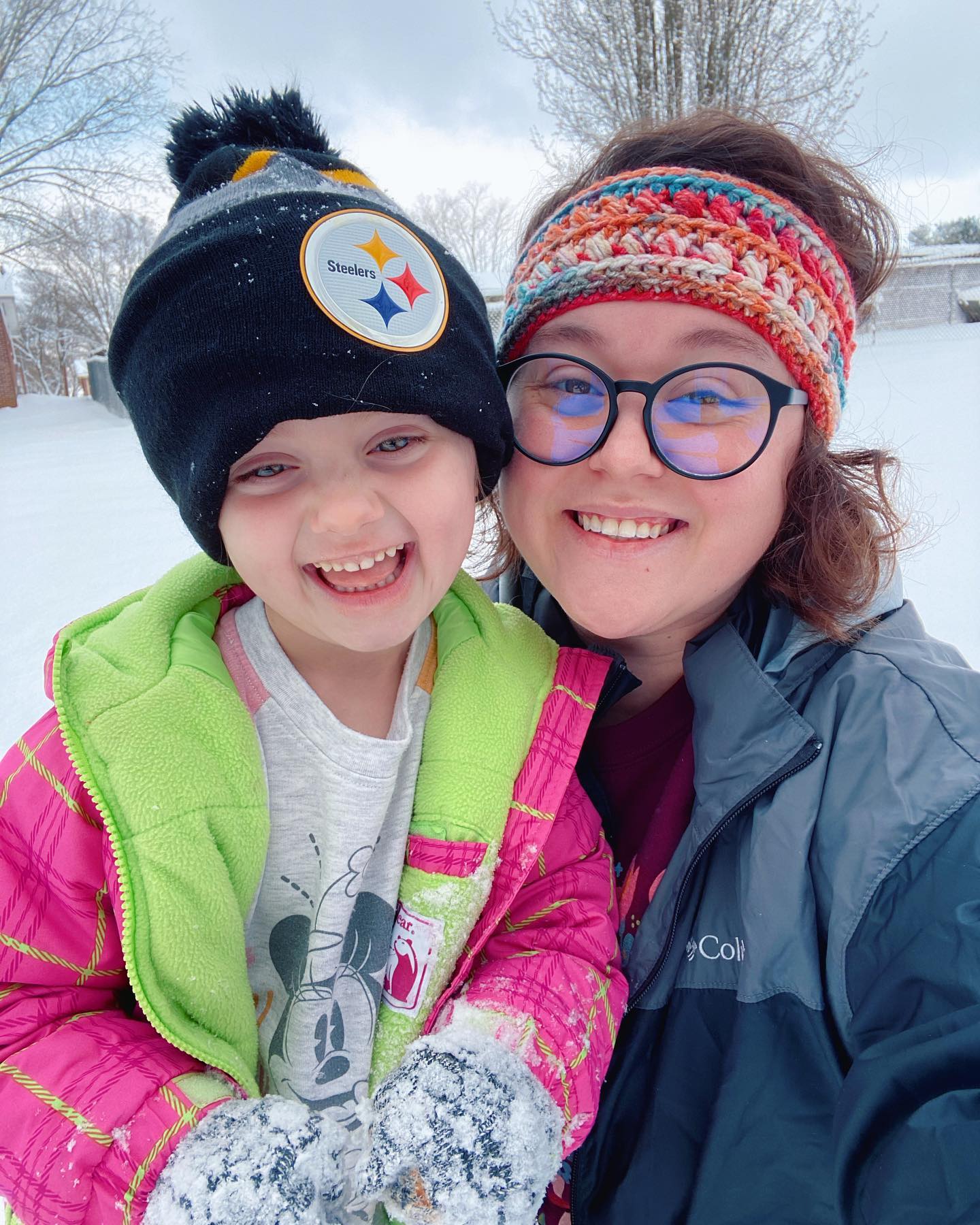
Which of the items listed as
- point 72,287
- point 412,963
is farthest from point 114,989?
point 72,287

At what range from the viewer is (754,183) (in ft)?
4.51

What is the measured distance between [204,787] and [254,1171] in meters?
0.51

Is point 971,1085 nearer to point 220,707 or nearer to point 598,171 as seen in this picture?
point 220,707

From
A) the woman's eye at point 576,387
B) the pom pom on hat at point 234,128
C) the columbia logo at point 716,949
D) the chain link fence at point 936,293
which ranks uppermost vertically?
the chain link fence at point 936,293

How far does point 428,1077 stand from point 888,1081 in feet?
1.94

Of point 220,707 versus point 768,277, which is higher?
point 768,277

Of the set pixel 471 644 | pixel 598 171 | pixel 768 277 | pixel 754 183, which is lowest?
pixel 471 644

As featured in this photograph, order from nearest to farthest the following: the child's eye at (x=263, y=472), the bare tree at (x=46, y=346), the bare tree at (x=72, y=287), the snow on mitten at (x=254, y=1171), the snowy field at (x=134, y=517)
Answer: the snow on mitten at (x=254, y=1171) → the child's eye at (x=263, y=472) → the snowy field at (x=134, y=517) → the bare tree at (x=72, y=287) → the bare tree at (x=46, y=346)

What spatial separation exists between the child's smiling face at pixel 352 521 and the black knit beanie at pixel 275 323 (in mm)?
38

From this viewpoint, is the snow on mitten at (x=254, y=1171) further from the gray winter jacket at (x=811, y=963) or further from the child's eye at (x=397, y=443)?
the child's eye at (x=397, y=443)

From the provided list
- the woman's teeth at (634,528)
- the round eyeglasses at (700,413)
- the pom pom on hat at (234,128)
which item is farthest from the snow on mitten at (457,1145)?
the pom pom on hat at (234,128)

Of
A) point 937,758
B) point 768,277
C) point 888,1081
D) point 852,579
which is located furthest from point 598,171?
point 888,1081

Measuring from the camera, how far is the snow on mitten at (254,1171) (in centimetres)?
96

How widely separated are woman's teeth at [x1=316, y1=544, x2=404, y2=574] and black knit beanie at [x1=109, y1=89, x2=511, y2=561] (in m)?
0.20
